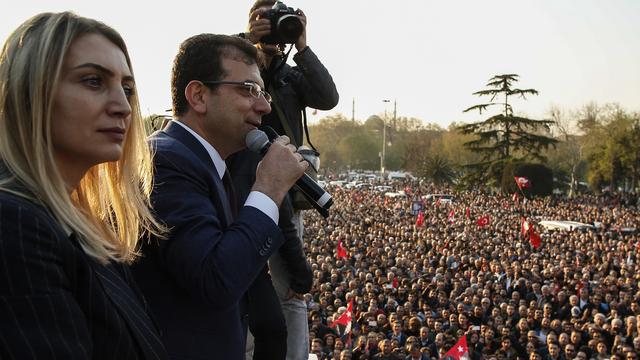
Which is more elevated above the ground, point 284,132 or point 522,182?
point 284,132

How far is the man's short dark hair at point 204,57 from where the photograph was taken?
2.18m

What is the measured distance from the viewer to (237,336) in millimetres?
2010

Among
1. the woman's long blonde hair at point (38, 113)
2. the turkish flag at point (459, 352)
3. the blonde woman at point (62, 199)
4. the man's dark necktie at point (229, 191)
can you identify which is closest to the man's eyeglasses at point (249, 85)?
the man's dark necktie at point (229, 191)

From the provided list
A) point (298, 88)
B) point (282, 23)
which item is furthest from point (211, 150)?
point (298, 88)

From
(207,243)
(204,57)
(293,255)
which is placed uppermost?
(204,57)

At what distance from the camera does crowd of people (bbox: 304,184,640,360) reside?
9.48m

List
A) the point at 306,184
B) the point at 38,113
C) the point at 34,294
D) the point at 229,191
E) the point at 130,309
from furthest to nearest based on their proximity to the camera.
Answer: the point at 229,191, the point at 306,184, the point at 130,309, the point at 38,113, the point at 34,294

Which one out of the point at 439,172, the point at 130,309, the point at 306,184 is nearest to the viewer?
the point at 130,309

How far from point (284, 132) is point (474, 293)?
10.0 metres

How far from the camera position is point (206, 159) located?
213cm

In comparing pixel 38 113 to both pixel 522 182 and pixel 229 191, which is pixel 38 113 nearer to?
pixel 229 191

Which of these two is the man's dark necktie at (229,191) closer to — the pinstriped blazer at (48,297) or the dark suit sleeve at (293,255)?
the dark suit sleeve at (293,255)

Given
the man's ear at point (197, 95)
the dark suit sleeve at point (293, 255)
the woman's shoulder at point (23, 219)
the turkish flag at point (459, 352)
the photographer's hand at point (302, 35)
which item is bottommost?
the turkish flag at point (459, 352)

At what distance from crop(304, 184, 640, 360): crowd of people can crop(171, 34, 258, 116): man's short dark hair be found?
22.1 ft
